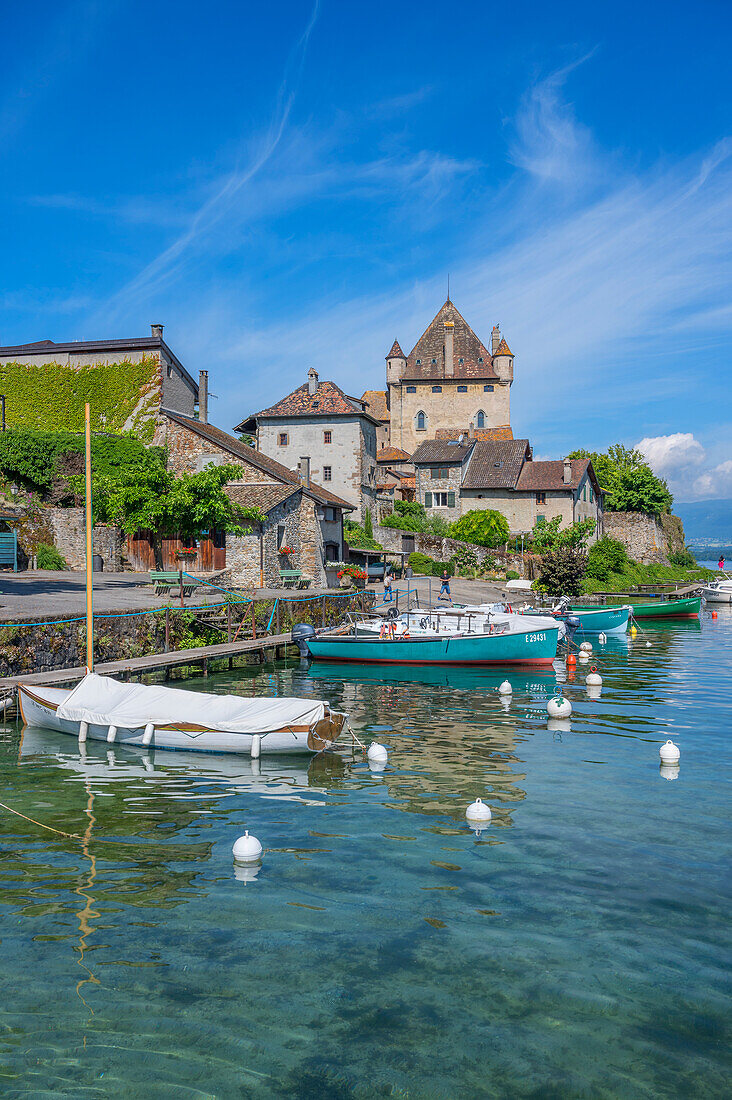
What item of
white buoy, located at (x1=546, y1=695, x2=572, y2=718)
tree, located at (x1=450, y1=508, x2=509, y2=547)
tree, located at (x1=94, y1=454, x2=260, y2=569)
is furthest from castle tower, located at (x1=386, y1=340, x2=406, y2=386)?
white buoy, located at (x1=546, y1=695, x2=572, y2=718)

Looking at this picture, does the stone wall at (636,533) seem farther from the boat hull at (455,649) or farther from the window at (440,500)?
the boat hull at (455,649)

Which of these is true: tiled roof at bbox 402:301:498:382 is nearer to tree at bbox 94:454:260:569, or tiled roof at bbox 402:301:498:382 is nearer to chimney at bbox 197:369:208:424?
chimney at bbox 197:369:208:424

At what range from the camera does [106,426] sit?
48812 mm

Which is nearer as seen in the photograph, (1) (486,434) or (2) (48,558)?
(2) (48,558)

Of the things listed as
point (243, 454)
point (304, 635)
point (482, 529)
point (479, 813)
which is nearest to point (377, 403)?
point (482, 529)

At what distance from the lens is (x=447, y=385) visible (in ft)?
295

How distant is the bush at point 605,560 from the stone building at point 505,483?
11.1 feet

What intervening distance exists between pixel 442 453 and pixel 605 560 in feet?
56.2

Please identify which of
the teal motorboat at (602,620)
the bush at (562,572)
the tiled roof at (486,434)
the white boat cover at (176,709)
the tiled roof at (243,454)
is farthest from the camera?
the tiled roof at (486,434)

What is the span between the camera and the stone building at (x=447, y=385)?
8888 cm

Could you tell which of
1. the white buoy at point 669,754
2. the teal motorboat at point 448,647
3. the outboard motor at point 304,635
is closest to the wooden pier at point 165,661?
the outboard motor at point 304,635

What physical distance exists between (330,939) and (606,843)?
441 centimetres

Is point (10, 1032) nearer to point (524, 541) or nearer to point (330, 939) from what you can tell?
point (330, 939)

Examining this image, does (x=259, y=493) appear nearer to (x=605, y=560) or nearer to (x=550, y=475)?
(x=605, y=560)
